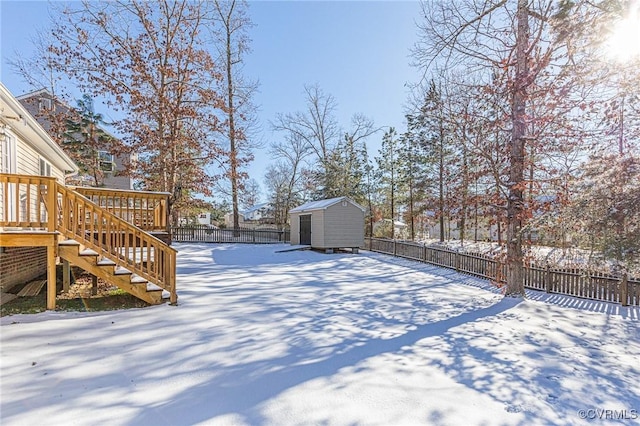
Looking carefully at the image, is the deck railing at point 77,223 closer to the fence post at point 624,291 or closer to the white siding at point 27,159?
the white siding at point 27,159

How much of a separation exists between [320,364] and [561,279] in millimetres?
6938

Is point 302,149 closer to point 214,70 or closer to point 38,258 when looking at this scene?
point 214,70

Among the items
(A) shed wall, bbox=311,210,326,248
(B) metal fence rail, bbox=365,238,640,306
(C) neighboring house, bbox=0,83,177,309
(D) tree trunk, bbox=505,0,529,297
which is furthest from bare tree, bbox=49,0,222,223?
(D) tree trunk, bbox=505,0,529,297

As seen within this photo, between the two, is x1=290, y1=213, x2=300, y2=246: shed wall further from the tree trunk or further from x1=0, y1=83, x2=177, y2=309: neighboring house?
x1=0, y1=83, x2=177, y2=309: neighboring house

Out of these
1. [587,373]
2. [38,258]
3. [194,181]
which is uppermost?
[194,181]

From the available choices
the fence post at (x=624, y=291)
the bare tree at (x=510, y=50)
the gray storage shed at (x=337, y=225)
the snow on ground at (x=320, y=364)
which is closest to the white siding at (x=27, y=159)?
the snow on ground at (x=320, y=364)

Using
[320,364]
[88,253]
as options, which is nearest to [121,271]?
[88,253]

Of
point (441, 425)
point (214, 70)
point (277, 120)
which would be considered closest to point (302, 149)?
point (277, 120)

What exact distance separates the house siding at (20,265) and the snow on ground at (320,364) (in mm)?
1685

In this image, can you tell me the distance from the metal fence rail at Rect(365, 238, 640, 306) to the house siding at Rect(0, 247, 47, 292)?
392 inches

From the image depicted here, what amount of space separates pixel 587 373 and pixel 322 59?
16.7 metres

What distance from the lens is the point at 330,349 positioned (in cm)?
400

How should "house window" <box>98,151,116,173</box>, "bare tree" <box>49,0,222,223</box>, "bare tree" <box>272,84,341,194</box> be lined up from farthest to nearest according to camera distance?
"bare tree" <box>272,84,341,194</box>
"house window" <box>98,151,116,173</box>
"bare tree" <box>49,0,222,223</box>

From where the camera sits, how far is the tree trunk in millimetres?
7153
